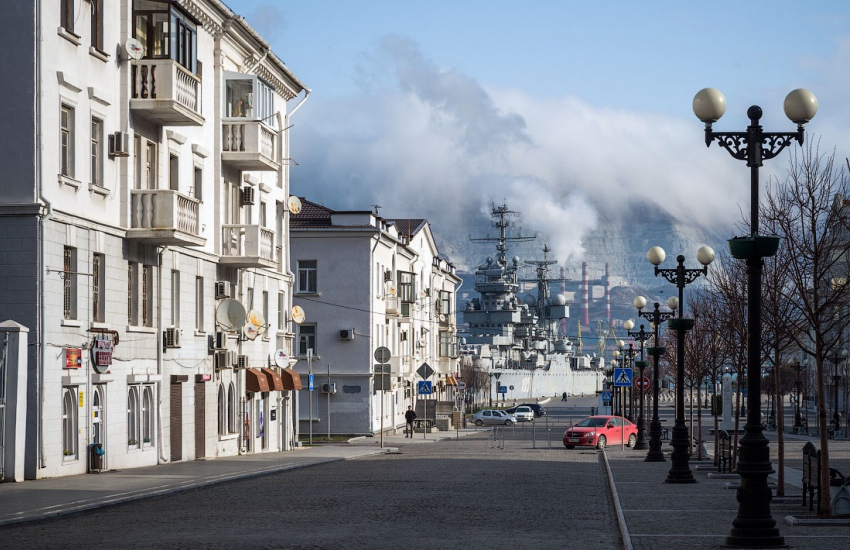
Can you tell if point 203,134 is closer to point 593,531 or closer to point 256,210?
point 256,210

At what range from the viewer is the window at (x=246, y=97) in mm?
37969

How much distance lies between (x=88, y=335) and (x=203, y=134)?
35.1 feet

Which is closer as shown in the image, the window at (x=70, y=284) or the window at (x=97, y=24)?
the window at (x=70, y=284)

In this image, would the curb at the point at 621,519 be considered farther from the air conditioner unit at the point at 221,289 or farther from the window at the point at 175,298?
Answer: the air conditioner unit at the point at 221,289

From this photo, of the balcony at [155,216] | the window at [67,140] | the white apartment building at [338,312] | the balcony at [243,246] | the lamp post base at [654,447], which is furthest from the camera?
the white apartment building at [338,312]

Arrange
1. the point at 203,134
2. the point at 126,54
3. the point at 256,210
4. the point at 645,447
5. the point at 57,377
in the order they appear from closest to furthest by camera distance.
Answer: the point at 57,377 < the point at 126,54 < the point at 203,134 < the point at 256,210 < the point at 645,447

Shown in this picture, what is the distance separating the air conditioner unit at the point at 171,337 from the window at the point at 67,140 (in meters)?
6.98

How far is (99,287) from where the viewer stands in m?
27.7

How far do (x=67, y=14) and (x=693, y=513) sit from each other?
16392mm

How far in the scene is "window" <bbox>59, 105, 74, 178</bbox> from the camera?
84.6 feet

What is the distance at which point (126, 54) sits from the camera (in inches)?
1134

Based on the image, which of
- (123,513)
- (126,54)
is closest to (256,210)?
(126,54)

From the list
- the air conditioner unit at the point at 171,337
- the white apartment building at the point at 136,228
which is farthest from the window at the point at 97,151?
the air conditioner unit at the point at 171,337

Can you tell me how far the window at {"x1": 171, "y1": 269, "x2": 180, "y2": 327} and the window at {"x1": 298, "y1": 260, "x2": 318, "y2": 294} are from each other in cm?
2672
